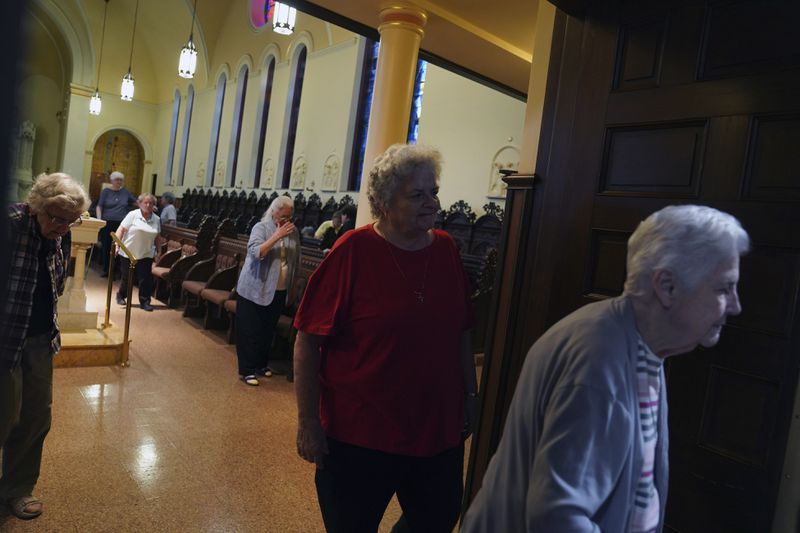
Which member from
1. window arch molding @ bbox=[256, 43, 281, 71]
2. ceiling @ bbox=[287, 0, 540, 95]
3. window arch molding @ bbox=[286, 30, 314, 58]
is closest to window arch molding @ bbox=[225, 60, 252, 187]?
window arch molding @ bbox=[256, 43, 281, 71]

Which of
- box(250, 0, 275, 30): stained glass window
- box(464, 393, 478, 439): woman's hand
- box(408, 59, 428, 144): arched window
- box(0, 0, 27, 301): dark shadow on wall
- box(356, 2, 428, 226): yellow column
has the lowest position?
box(464, 393, 478, 439): woman's hand

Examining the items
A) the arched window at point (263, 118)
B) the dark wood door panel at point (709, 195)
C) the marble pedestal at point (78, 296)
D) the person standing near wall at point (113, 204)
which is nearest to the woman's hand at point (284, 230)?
the marble pedestal at point (78, 296)

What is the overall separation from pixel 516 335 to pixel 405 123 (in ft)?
9.90

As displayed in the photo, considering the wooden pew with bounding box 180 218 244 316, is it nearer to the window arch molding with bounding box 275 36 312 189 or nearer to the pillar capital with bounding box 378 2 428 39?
the pillar capital with bounding box 378 2 428 39

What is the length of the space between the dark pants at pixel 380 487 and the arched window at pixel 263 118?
48.9 ft

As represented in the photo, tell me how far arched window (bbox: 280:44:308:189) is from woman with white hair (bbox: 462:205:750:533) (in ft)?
46.5

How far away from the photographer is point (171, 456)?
349 cm

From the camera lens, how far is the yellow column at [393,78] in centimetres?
467

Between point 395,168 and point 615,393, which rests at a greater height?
point 395,168

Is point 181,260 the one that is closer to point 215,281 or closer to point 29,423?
point 215,281

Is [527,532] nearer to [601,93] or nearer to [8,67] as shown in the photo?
[8,67]

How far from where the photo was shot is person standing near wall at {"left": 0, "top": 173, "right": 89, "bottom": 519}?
7.94 feet

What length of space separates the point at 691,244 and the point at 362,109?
1194 centimetres

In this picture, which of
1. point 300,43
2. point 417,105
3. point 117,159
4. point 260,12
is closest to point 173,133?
point 117,159
